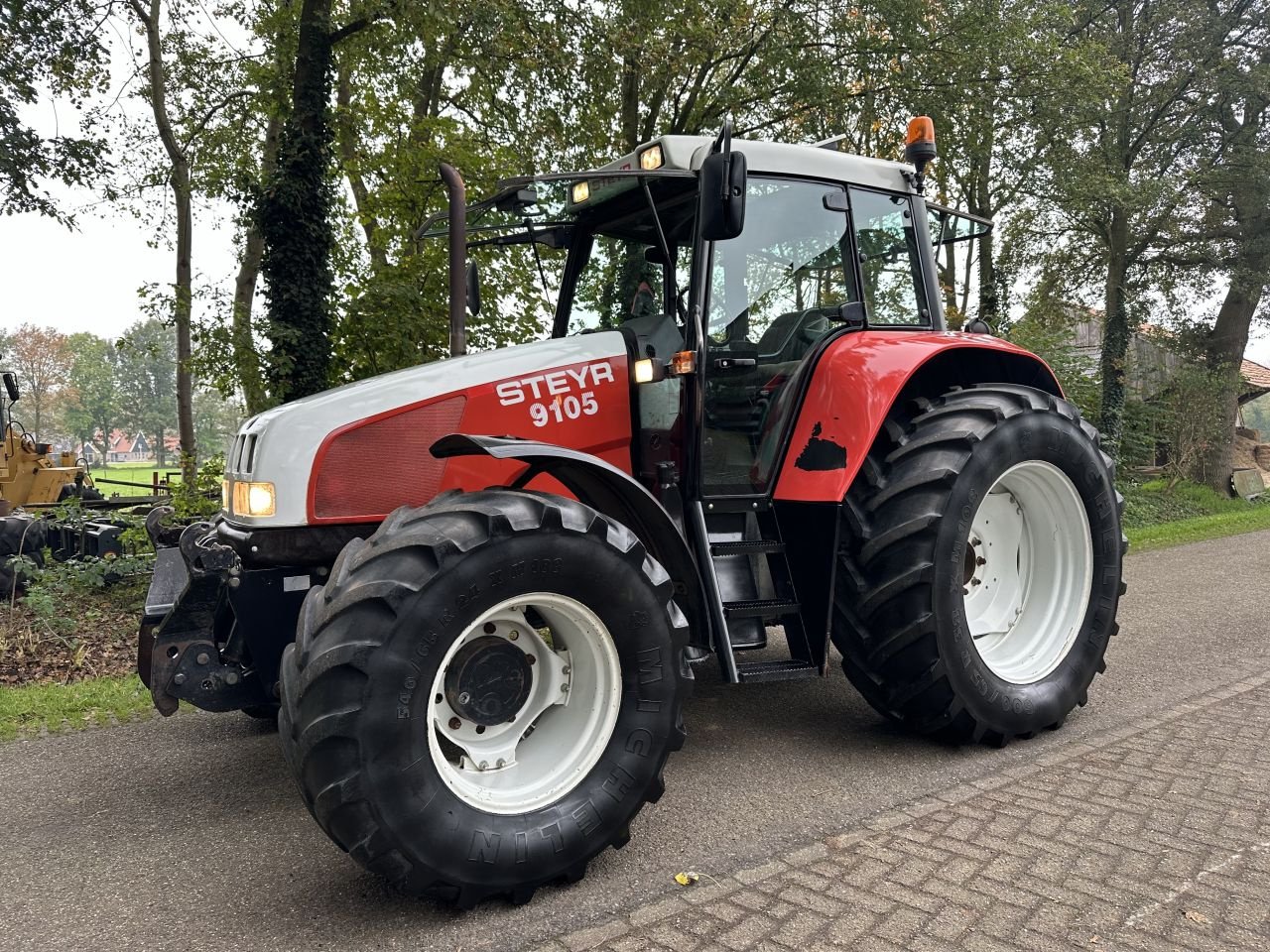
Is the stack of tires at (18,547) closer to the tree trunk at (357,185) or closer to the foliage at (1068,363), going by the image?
the tree trunk at (357,185)

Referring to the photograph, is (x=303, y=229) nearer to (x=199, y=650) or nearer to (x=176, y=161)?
(x=176, y=161)

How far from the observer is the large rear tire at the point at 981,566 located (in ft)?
12.1

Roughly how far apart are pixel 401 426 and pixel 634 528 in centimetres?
95

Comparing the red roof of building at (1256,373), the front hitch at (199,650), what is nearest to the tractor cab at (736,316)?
the front hitch at (199,650)

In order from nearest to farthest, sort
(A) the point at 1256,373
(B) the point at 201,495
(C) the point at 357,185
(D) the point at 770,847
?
(D) the point at 770,847 → (B) the point at 201,495 → (C) the point at 357,185 → (A) the point at 1256,373

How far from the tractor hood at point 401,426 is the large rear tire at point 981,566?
123 centimetres

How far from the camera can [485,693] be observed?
2869 mm

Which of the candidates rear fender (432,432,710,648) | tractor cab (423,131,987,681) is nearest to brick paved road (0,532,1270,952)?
tractor cab (423,131,987,681)

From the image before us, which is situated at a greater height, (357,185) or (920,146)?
(357,185)

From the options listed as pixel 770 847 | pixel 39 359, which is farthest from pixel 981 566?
pixel 39 359

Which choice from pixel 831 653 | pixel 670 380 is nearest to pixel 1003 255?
pixel 831 653

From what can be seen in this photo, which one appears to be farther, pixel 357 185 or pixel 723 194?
pixel 357 185

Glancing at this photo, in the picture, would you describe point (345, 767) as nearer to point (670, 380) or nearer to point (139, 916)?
point (139, 916)

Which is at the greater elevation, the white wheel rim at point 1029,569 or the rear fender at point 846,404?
the rear fender at point 846,404
